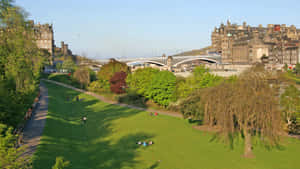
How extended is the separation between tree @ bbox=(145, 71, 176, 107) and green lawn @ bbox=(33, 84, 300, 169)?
10.6 meters

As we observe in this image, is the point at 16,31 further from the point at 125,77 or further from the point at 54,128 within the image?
the point at 125,77

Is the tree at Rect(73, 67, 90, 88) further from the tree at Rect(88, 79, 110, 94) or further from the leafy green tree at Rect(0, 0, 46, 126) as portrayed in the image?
the leafy green tree at Rect(0, 0, 46, 126)

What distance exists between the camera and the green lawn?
2412 centimetres

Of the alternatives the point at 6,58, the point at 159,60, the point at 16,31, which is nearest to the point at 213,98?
the point at 6,58

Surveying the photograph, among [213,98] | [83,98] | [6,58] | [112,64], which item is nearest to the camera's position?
[213,98]

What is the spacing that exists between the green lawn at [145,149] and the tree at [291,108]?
11.2 ft

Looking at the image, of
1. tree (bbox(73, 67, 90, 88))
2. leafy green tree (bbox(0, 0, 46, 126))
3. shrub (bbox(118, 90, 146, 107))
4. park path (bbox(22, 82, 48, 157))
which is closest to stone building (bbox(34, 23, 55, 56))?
tree (bbox(73, 67, 90, 88))

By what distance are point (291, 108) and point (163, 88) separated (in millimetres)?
24456

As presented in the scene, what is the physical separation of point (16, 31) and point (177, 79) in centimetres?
2945

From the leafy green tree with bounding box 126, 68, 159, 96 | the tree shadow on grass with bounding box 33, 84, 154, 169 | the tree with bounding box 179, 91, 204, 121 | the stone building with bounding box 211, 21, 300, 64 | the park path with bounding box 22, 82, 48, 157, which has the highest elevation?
the stone building with bounding box 211, 21, 300, 64

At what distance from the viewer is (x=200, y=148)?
28.7m

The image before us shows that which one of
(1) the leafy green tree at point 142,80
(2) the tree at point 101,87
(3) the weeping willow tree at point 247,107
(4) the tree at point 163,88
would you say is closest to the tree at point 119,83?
(1) the leafy green tree at point 142,80

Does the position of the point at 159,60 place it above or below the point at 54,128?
above

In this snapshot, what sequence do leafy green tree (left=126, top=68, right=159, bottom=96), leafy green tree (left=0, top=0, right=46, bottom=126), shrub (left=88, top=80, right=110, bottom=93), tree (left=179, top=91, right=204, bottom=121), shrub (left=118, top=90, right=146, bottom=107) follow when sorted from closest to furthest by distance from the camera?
leafy green tree (left=0, top=0, right=46, bottom=126)
tree (left=179, top=91, right=204, bottom=121)
shrub (left=118, top=90, right=146, bottom=107)
leafy green tree (left=126, top=68, right=159, bottom=96)
shrub (left=88, top=80, right=110, bottom=93)
